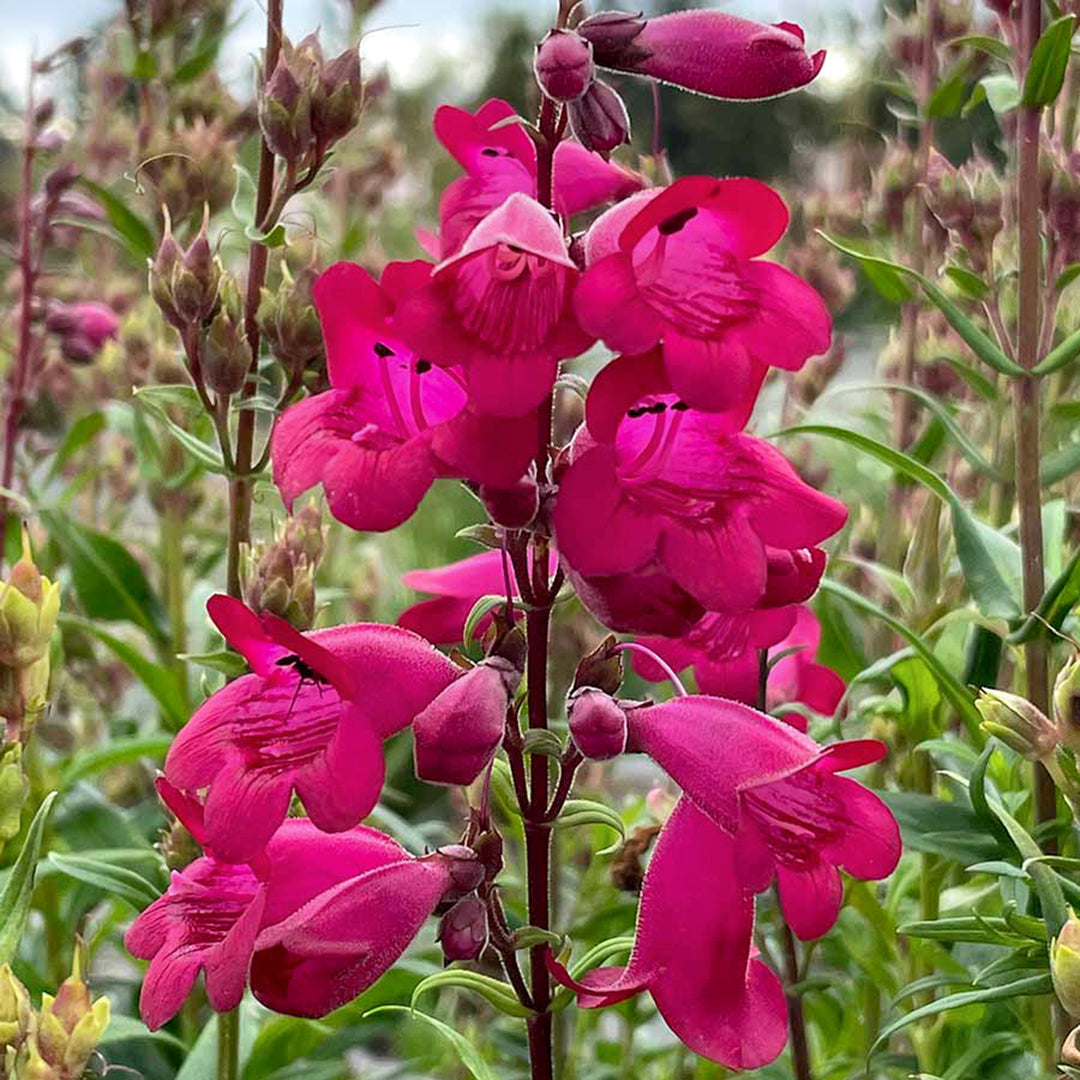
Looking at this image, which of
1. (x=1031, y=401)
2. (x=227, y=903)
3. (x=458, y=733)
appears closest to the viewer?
(x=458, y=733)

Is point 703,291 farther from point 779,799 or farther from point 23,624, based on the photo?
point 23,624

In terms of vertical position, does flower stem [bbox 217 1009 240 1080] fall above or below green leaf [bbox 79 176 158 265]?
below

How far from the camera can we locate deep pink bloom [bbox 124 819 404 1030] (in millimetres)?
603

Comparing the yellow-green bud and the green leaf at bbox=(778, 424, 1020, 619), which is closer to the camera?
the yellow-green bud

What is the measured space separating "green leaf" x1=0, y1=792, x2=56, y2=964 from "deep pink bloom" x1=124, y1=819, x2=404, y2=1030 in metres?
0.06

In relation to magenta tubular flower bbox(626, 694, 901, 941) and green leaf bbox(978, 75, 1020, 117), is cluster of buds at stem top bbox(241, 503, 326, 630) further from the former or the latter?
green leaf bbox(978, 75, 1020, 117)

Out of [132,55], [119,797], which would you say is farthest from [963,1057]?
[132,55]

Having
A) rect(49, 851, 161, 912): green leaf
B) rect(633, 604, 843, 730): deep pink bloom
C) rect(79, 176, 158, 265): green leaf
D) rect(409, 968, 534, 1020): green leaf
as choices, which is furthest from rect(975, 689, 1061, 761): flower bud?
rect(79, 176, 158, 265): green leaf

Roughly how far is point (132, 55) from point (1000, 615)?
84 cm

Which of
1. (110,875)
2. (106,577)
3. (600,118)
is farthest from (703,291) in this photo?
(106,577)

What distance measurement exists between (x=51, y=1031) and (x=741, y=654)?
1.09 ft

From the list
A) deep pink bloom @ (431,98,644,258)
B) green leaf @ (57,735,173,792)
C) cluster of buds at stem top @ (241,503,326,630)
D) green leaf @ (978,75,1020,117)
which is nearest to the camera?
deep pink bloom @ (431,98,644,258)

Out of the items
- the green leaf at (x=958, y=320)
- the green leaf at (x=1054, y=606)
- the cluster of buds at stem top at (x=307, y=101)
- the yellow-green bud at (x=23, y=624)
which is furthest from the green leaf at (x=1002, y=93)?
the yellow-green bud at (x=23, y=624)

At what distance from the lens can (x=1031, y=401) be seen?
91 centimetres
